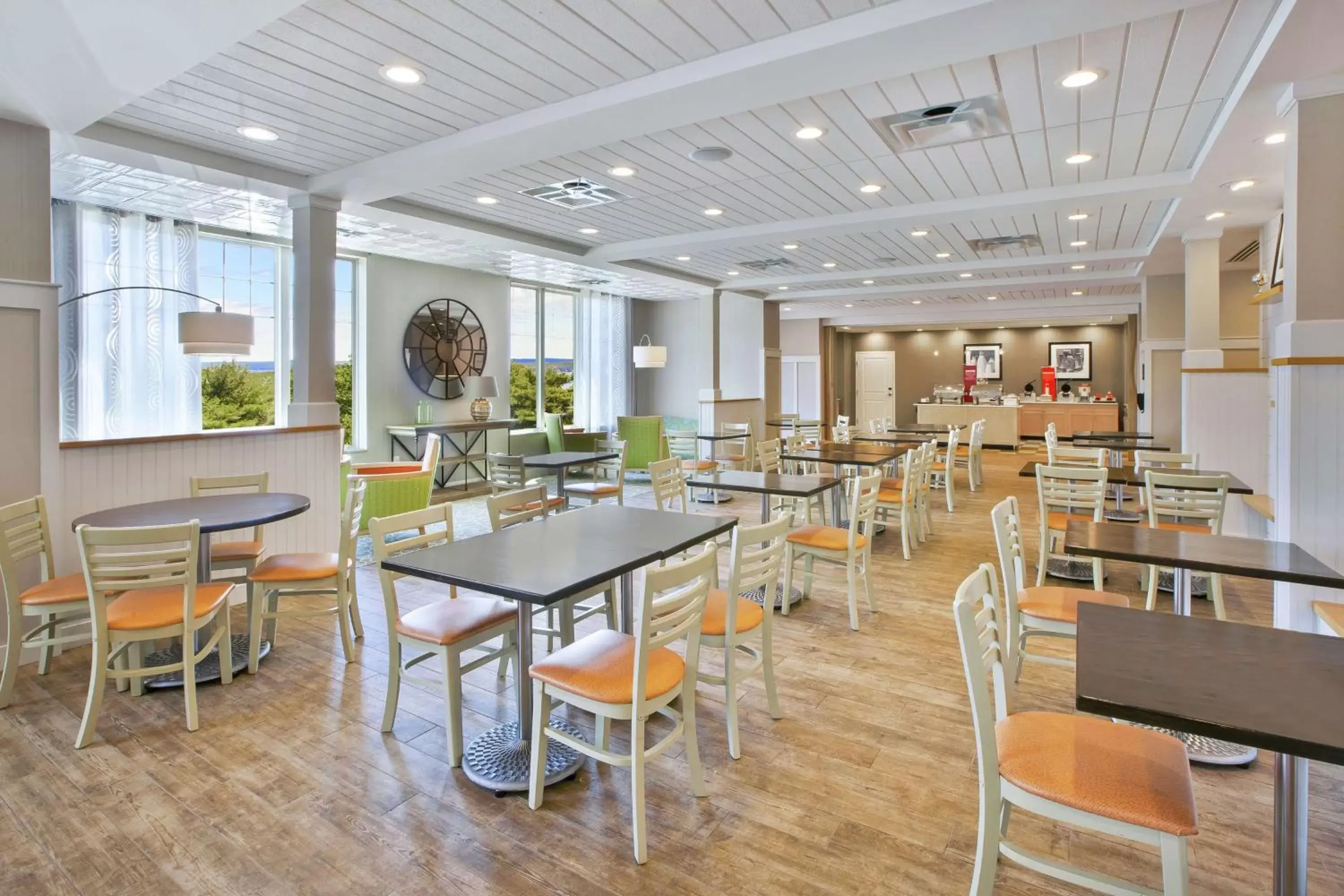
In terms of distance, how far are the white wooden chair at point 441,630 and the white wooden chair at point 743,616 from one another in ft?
2.65

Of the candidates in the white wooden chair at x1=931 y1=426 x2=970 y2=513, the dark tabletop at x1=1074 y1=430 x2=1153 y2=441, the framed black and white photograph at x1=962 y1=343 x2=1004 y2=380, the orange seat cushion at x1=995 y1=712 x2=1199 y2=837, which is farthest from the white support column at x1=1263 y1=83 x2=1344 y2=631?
the framed black and white photograph at x1=962 y1=343 x2=1004 y2=380

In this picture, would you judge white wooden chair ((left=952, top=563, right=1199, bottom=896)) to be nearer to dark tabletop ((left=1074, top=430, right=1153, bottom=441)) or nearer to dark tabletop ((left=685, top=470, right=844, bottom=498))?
dark tabletop ((left=685, top=470, right=844, bottom=498))

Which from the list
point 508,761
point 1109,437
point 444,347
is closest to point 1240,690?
point 508,761

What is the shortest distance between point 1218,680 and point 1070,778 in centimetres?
39

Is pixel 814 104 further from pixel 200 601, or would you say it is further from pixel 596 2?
pixel 200 601

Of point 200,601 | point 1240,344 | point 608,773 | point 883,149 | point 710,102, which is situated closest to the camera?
point 608,773

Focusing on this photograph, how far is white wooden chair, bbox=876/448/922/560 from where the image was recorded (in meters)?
5.41

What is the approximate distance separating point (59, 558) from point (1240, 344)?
10651 mm

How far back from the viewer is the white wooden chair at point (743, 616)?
8.73 feet

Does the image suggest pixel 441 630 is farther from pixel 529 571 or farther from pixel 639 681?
pixel 639 681

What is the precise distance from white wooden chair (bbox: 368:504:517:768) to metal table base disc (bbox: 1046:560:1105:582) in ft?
13.5

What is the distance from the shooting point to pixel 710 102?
3.38 meters

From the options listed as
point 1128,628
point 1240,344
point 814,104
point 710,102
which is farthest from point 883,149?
point 1240,344

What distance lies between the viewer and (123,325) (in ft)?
20.0
